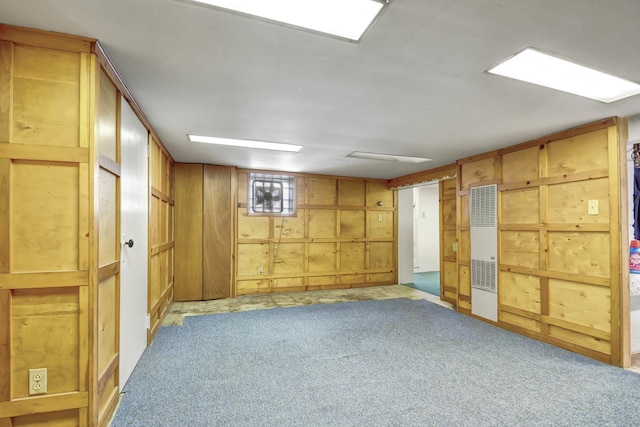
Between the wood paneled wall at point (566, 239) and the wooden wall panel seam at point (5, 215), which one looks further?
the wood paneled wall at point (566, 239)

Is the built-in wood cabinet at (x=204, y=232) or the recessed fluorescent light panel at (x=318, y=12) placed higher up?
the recessed fluorescent light panel at (x=318, y=12)

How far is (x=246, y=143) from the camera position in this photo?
367cm

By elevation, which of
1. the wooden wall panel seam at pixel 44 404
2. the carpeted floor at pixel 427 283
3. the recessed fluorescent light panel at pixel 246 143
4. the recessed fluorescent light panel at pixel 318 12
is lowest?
the carpeted floor at pixel 427 283

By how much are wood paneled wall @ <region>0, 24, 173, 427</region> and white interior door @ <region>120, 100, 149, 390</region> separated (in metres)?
0.54

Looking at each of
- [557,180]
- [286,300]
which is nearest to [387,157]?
[557,180]

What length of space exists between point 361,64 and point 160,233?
123 inches

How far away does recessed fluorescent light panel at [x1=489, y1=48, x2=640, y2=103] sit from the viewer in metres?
1.75

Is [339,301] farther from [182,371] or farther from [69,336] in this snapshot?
[69,336]

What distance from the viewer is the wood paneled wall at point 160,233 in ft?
10.4

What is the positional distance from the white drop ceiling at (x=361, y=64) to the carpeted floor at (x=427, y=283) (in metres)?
3.39

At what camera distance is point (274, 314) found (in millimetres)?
4145

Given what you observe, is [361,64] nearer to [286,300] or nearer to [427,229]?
[286,300]

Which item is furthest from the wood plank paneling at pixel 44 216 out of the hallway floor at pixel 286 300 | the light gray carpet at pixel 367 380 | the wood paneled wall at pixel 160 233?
the hallway floor at pixel 286 300

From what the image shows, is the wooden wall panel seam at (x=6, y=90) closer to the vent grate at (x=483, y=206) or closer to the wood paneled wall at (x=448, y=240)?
the vent grate at (x=483, y=206)
